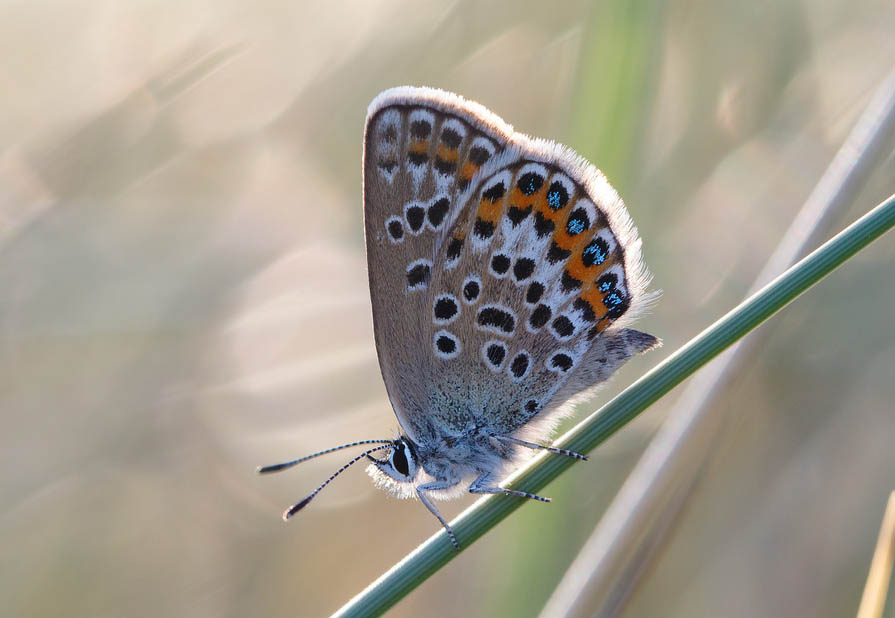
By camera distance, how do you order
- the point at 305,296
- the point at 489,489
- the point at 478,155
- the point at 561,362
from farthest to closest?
the point at 305,296
the point at 561,362
the point at 478,155
the point at 489,489

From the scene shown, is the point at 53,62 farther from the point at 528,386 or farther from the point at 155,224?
the point at 528,386

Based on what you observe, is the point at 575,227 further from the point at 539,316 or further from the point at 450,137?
the point at 450,137

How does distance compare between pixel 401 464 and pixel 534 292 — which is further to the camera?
pixel 401 464

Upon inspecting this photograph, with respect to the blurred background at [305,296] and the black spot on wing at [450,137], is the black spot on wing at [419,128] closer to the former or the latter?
the black spot on wing at [450,137]

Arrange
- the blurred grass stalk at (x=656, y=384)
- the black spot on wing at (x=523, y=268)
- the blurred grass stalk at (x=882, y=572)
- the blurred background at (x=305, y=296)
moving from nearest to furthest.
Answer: the blurred grass stalk at (x=656, y=384), the blurred grass stalk at (x=882, y=572), the black spot on wing at (x=523, y=268), the blurred background at (x=305, y=296)

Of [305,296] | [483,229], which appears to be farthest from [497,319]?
[305,296]

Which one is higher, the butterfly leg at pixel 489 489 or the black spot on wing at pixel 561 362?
the black spot on wing at pixel 561 362

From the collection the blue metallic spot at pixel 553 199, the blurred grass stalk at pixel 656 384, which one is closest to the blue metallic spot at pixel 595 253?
the blue metallic spot at pixel 553 199
